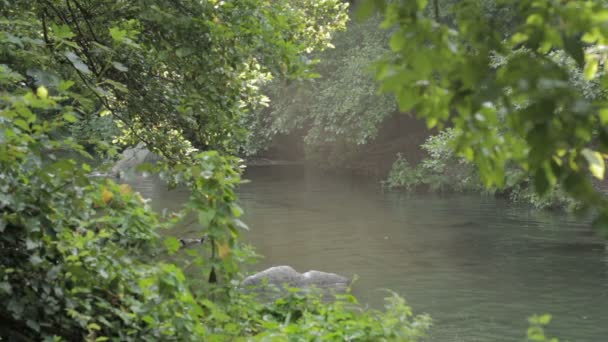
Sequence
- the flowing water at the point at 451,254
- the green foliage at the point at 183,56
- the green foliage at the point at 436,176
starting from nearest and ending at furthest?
the green foliage at the point at 183,56, the flowing water at the point at 451,254, the green foliage at the point at 436,176

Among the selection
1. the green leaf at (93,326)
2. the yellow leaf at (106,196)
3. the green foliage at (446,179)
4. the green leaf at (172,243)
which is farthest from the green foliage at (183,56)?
the green foliage at (446,179)

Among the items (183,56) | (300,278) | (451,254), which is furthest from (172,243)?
(451,254)

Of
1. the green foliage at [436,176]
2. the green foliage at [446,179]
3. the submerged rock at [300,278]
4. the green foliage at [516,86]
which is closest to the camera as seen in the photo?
the green foliage at [516,86]

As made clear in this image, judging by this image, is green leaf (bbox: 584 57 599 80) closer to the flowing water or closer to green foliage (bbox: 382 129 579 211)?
the flowing water

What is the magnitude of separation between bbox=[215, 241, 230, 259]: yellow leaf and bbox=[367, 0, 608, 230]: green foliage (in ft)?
7.51

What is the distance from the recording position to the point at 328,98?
29.9 metres

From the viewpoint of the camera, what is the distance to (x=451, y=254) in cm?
1648

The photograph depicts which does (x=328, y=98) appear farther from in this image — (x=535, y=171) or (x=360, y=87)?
(x=535, y=171)

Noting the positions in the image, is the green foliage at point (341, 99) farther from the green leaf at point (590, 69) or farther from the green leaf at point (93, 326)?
the green leaf at point (590, 69)

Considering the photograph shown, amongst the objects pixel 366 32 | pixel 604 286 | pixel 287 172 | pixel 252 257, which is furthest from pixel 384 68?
pixel 287 172

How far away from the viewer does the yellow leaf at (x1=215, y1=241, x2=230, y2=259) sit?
4.11 meters

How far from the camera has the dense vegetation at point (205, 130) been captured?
176 cm

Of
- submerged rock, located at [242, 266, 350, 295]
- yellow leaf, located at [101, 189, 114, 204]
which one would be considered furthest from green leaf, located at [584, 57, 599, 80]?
submerged rock, located at [242, 266, 350, 295]

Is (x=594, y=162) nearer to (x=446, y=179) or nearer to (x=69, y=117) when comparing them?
(x=69, y=117)
